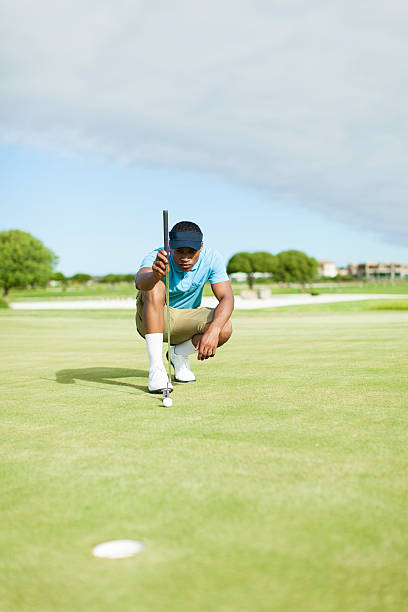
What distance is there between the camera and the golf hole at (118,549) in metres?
2.24

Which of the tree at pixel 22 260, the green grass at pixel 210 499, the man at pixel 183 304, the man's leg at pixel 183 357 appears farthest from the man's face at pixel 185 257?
the tree at pixel 22 260

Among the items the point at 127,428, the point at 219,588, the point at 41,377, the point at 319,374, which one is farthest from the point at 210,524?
the point at 41,377

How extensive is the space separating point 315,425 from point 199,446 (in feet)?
3.32

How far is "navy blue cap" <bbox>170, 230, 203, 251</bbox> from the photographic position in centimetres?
580

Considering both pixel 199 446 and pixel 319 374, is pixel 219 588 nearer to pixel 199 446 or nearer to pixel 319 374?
pixel 199 446

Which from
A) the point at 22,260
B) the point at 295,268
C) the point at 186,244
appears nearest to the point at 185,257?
the point at 186,244

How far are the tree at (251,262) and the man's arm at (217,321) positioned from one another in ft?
439

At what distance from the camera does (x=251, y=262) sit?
142 metres

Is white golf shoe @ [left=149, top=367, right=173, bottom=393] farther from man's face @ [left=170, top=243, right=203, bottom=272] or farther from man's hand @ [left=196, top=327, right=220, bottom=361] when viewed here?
man's face @ [left=170, top=243, right=203, bottom=272]

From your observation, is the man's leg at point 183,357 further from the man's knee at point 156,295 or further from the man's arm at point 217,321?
the man's knee at point 156,295

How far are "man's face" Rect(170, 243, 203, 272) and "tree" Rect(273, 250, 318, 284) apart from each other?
114 meters

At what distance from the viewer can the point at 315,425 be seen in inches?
170

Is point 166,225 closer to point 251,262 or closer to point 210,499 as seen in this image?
point 210,499

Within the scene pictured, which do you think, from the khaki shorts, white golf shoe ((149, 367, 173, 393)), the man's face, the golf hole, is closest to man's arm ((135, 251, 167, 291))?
the man's face
